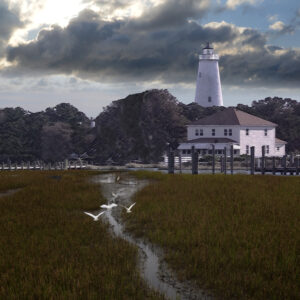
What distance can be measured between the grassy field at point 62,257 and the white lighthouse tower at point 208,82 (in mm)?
83954

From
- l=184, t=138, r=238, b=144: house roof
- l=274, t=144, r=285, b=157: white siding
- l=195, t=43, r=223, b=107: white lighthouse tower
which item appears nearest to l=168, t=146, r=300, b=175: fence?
l=184, t=138, r=238, b=144: house roof

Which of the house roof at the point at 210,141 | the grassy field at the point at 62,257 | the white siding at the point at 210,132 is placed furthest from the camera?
the white siding at the point at 210,132

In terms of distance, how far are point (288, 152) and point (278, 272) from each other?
269ft

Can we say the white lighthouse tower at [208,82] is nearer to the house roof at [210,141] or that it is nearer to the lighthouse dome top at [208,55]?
the lighthouse dome top at [208,55]

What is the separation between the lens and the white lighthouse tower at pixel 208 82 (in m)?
99.8

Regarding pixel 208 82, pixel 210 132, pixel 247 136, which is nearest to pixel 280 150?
pixel 247 136

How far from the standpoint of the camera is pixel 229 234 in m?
13.2

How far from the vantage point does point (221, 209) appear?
55.6ft

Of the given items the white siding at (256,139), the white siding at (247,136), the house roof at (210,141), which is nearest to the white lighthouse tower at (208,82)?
the white siding at (247,136)

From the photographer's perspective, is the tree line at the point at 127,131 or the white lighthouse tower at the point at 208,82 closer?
the tree line at the point at 127,131

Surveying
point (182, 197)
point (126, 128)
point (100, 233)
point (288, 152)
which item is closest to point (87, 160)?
point (126, 128)

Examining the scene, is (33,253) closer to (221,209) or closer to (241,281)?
(241,281)

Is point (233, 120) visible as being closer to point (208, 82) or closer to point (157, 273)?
point (208, 82)

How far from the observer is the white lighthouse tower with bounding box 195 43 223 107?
9981 cm
